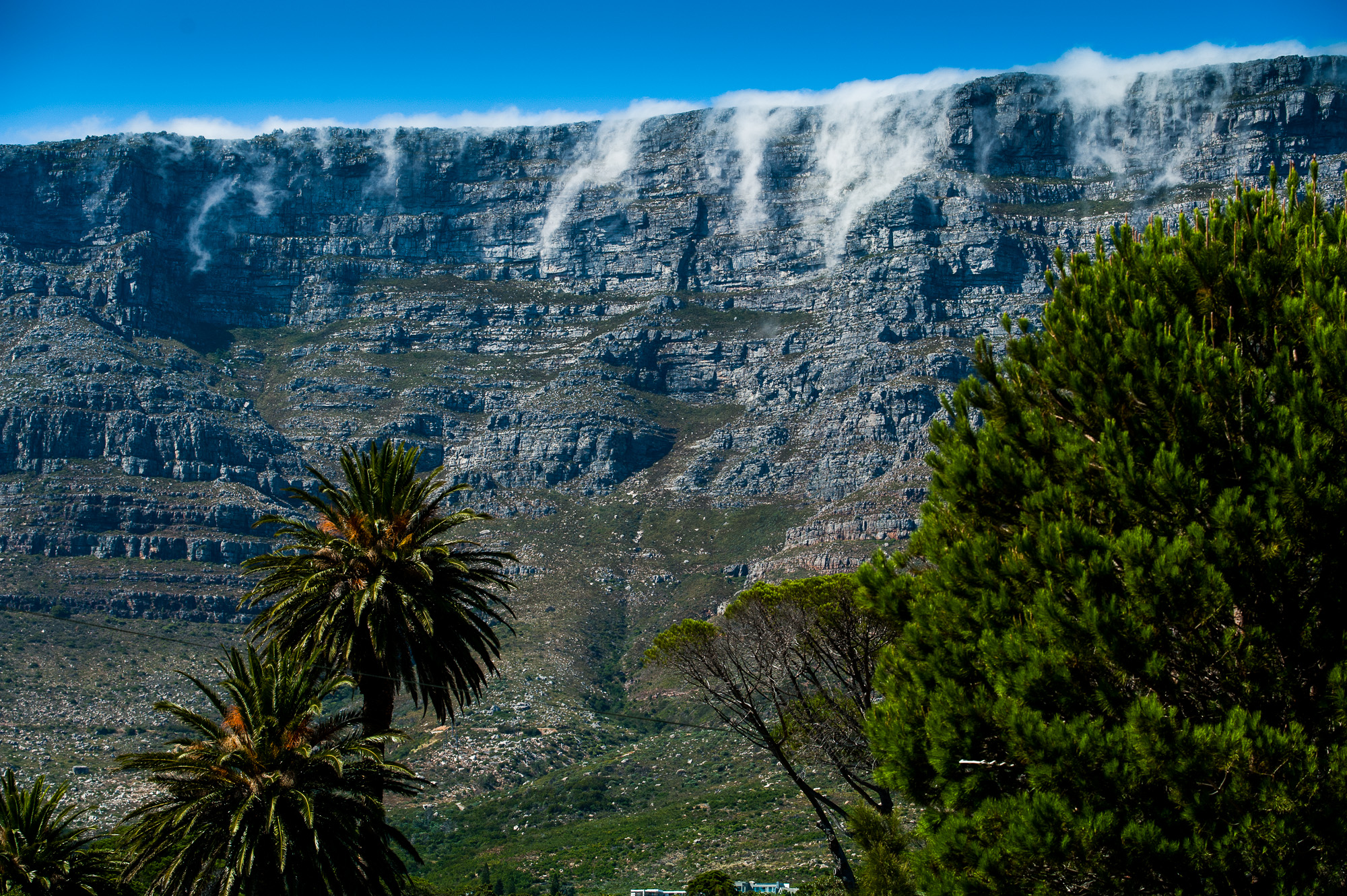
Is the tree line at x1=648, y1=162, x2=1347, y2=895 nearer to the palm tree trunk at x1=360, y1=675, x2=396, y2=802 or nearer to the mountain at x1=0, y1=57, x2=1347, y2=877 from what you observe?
the palm tree trunk at x1=360, y1=675, x2=396, y2=802

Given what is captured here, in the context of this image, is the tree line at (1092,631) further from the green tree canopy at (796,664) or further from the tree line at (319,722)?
the green tree canopy at (796,664)

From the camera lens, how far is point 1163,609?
12.7 meters

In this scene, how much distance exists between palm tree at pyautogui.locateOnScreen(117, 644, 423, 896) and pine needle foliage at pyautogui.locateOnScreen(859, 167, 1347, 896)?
9.27 m

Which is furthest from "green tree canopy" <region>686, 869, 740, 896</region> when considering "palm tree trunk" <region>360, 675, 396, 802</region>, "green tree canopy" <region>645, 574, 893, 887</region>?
"palm tree trunk" <region>360, 675, 396, 802</region>

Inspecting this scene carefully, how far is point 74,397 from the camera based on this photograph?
163750 millimetres

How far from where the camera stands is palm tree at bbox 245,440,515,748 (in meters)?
20.0

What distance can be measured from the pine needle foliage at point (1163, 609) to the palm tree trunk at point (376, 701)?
968cm

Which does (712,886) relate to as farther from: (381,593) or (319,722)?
(381,593)

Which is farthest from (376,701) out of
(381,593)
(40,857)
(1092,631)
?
(1092,631)

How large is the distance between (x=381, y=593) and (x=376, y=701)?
240 centimetres

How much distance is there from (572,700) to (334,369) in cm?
10599

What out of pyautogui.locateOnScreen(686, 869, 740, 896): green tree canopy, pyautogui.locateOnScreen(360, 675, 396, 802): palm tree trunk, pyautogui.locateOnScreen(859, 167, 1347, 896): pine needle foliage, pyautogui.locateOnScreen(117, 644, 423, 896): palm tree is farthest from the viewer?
pyautogui.locateOnScreen(686, 869, 740, 896): green tree canopy

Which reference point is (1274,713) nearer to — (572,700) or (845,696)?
(845,696)

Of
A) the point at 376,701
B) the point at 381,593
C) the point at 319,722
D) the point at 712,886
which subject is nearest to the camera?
the point at 381,593
